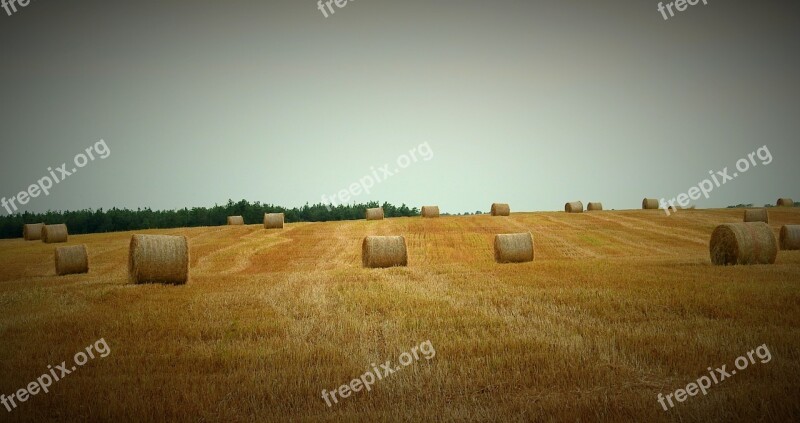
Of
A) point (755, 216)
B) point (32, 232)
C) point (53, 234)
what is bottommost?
point (755, 216)

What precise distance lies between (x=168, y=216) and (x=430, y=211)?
57349mm

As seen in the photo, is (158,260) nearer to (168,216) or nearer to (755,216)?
(755,216)

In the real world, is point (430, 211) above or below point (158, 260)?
above

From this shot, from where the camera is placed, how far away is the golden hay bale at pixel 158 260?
51.0 ft

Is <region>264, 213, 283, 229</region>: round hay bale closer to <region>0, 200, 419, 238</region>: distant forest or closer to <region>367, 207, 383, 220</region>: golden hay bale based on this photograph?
<region>367, 207, 383, 220</region>: golden hay bale

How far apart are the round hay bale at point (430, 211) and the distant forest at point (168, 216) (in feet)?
142

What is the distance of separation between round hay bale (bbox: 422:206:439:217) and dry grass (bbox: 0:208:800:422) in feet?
104

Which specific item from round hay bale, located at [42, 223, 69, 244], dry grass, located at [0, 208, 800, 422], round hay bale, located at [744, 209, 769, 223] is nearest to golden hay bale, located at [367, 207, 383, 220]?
round hay bale, located at [42, 223, 69, 244]

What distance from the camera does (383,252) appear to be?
21297 mm

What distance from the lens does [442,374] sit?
19.7 ft

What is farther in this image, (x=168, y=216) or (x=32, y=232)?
(x=168, y=216)

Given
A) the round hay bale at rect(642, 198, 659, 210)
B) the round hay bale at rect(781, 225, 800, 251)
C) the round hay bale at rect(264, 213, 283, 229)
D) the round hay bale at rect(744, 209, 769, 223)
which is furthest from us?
the round hay bale at rect(642, 198, 659, 210)

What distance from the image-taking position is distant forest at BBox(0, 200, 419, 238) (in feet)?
236

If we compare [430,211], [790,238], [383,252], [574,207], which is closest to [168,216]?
[430,211]
